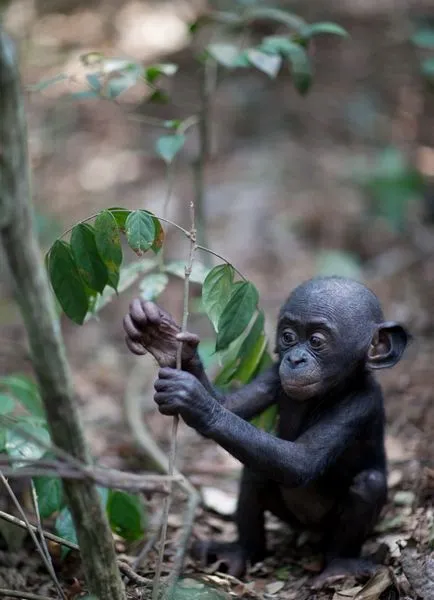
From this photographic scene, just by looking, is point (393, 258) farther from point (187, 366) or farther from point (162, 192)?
point (187, 366)

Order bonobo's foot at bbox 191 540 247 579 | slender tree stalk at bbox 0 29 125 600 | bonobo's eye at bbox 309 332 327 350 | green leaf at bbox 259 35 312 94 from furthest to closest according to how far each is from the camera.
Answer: green leaf at bbox 259 35 312 94, bonobo's foot at bbox 191 540 247 579, bonobo's eye at bbox 309 332 327 350, slender tree stalk at bbox 0 29 125 600

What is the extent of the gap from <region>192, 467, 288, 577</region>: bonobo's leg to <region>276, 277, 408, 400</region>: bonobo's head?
74 cm

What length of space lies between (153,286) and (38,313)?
149cm

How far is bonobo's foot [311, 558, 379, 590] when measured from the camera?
4.23m

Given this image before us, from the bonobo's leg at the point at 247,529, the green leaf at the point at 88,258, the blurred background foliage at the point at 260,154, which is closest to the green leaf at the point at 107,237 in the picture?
the green leaf at the point at 88,258

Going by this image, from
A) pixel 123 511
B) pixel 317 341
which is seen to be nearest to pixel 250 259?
pixel 317 341

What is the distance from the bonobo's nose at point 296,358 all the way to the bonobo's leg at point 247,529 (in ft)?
2.66

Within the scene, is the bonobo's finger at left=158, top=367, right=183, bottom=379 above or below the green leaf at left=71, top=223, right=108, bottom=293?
below

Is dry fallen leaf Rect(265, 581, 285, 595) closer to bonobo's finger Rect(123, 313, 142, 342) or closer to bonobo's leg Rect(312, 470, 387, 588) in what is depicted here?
bonobo's leg Rect(312, 470, 387, 588)

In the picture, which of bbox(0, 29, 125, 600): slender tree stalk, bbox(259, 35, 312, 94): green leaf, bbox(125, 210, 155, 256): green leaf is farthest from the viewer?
bbox(259, 35, 312, 94): green leaf

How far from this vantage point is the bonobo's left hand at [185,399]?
11.7ft

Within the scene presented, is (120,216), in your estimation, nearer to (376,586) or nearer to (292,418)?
(292,418)

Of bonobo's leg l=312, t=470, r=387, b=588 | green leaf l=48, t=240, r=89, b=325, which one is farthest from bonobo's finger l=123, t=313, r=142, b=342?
bonobo's leg l=312, t=470, r=387, b=588

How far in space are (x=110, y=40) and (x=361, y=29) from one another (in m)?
3.52
